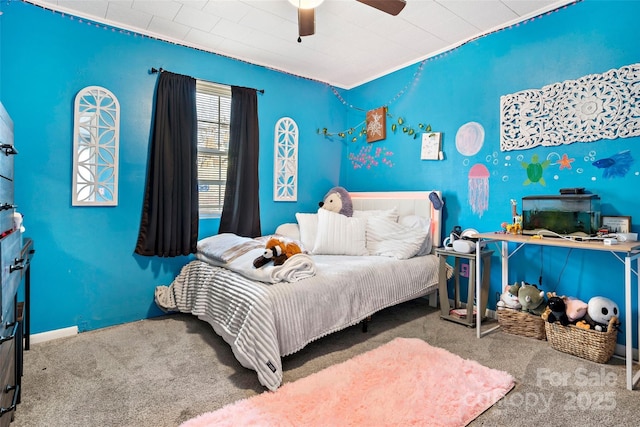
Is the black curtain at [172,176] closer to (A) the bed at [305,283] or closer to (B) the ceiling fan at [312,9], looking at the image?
(A) the bed at [305,283]

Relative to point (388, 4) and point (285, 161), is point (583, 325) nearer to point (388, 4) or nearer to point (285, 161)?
point (388, 4)

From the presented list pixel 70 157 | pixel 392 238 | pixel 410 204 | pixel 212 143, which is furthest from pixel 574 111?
pixel 70 157

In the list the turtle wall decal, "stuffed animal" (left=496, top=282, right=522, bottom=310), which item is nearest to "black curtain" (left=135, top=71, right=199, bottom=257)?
"stuffed animal" (left=496, top=282, right=522, bottom=310)

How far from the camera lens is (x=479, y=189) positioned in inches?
116

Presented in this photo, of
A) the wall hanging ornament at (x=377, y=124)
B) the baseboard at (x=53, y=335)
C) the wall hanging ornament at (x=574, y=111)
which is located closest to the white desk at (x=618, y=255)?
the wall hanging ornament at (x=574, y=111)

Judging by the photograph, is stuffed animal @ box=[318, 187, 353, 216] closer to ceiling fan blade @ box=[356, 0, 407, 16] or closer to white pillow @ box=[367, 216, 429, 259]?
white pillow @ box=[367, 216, 429, 259]

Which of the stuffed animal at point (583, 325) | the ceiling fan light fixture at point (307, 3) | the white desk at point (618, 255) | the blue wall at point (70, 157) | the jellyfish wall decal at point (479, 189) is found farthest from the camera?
the jellyfish wall decal at point (479, 189)

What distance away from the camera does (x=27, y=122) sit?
7.74 ft

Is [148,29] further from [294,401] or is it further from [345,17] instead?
[294,401]

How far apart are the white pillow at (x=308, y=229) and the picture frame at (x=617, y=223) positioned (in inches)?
85.7

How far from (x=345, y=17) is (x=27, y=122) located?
7.78ft

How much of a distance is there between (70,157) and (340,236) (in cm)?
218

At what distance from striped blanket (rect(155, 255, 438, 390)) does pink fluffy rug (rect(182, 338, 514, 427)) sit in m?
0.19

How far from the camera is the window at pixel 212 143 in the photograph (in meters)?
3.15
